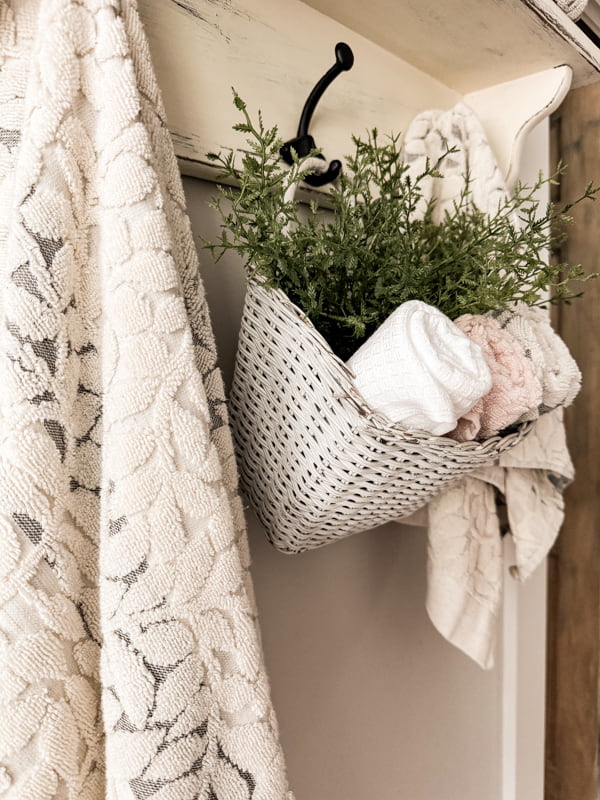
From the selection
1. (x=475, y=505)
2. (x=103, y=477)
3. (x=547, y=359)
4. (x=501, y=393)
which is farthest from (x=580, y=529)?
(x=103, y=477)

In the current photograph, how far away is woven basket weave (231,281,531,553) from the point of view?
409mm

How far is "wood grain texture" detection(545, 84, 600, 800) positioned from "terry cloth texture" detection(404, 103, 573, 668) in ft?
1.55

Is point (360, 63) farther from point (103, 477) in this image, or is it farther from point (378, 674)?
point (378, 674)

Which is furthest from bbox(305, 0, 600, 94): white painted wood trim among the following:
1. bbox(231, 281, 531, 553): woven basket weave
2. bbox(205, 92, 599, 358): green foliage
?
bbox(231, 281, 531, 553): woven basket weave

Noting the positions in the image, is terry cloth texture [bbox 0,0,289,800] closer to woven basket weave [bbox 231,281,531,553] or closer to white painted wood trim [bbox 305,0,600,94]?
woven basket weave [bbox 231,281,531,553]

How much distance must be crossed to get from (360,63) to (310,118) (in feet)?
0.45

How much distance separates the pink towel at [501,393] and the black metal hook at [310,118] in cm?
22

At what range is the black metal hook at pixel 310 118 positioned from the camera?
1.75 feet

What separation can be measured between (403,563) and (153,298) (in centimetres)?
54

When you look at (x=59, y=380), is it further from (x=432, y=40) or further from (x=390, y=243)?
(x=432, y=40)

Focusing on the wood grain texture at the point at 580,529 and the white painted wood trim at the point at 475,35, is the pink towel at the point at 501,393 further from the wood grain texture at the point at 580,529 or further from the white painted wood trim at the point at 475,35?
the wood grain texture at the point at 580,529

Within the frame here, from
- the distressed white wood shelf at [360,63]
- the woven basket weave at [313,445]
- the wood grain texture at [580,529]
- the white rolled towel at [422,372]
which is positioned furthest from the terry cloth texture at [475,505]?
the wood grain texture at [580,529]

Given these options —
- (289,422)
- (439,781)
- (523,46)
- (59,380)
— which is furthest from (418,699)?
(523,46)

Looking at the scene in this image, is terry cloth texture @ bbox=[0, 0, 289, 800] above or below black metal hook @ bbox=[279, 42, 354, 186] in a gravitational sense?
below
